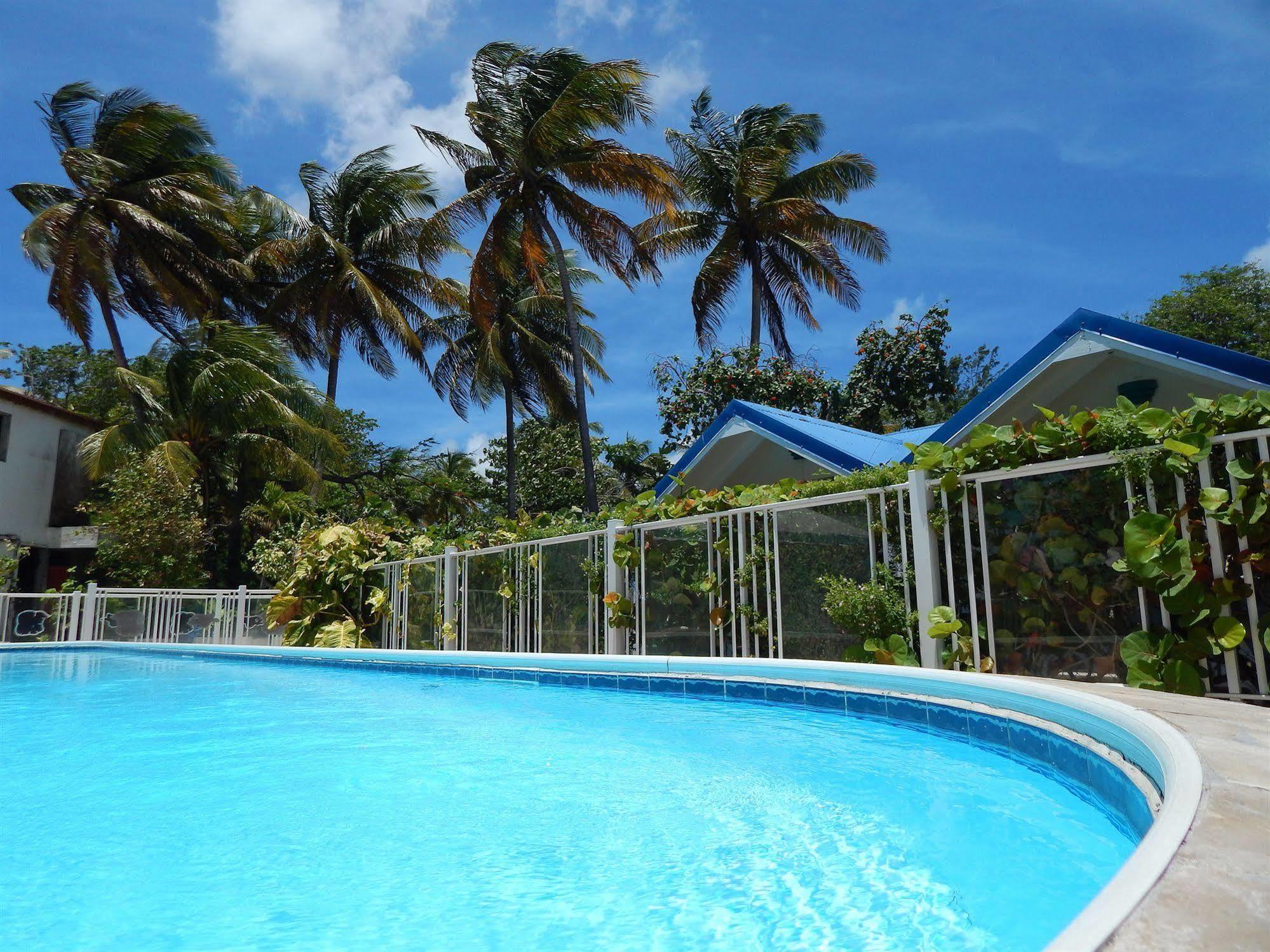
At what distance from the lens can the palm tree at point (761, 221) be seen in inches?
838

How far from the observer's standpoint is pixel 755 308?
884 inches

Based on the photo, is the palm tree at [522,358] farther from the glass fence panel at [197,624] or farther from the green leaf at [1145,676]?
the green leaf at [1145,676]

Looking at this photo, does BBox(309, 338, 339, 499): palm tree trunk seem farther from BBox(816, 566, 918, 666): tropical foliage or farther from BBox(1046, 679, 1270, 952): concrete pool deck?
BBox(1046, 679, 1270, 952): concrete pool deck

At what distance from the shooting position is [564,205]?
17.1 metres

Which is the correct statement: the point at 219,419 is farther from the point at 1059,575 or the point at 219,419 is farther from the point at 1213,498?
the point at 1213,498

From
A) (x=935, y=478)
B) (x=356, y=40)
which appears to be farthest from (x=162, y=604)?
(x=935, y=478)

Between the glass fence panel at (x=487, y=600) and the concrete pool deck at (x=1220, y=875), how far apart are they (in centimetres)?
844

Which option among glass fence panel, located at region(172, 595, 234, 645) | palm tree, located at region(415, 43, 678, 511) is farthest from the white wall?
palm tree, located at region(415, 43, 678, 511)

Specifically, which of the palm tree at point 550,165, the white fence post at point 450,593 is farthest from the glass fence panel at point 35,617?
the palm tree at point 550,165

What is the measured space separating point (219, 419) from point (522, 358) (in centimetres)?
856

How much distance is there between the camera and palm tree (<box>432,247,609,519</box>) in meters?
24.1

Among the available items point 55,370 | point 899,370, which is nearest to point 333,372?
point 899,370

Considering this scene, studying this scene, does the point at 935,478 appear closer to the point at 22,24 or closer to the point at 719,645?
the point at 719,645

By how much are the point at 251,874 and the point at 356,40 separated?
11.9m
